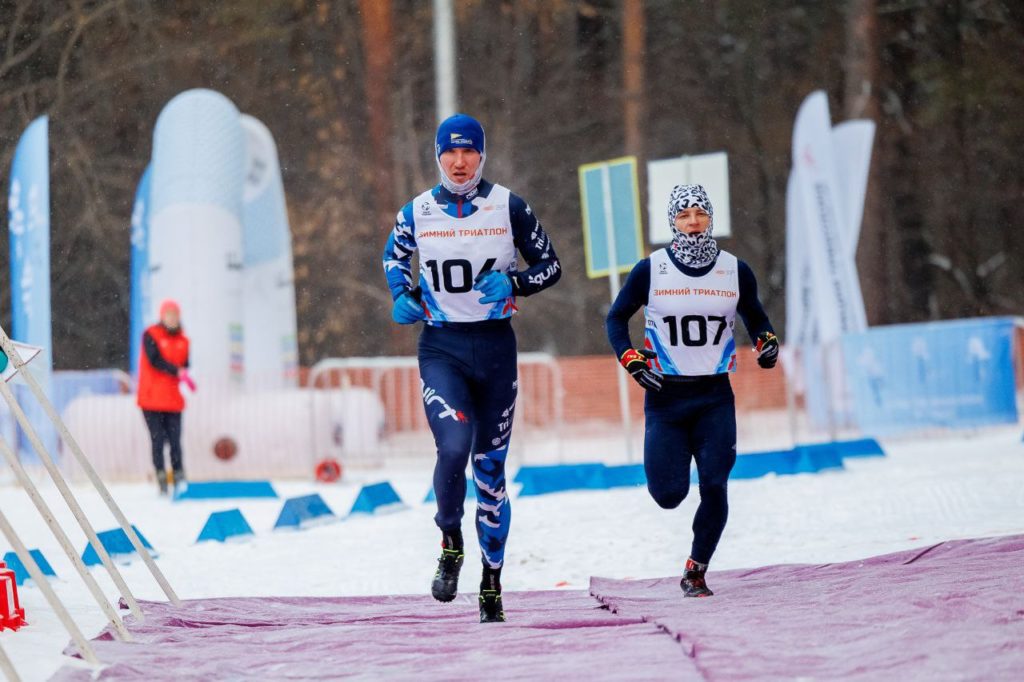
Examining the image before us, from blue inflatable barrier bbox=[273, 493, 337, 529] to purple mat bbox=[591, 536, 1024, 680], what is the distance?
381cm

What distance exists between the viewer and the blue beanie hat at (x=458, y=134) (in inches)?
223

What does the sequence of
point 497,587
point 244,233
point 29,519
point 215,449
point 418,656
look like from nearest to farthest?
1. point 418,656
2. point 497,587
3. point 29,519
4. point 215,449
5. point 244,233

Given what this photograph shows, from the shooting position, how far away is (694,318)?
21.0ft

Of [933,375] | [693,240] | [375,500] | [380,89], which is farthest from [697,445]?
[380,89]

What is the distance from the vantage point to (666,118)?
31812mm

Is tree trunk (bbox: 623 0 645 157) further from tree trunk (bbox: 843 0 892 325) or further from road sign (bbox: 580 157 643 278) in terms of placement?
road sign (bbox: 580 157 643 278)

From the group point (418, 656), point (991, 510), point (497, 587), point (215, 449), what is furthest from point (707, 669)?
point (215, 449)

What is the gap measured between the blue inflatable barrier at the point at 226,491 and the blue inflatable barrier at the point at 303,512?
2.21 metres

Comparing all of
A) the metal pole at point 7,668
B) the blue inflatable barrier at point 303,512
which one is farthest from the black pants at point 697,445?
the blue inflatable barrier at point 303,512

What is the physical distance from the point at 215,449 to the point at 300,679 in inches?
439

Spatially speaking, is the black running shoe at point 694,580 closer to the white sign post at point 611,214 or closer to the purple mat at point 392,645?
the purple mat at point 392,645

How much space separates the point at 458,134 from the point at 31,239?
36.1ft

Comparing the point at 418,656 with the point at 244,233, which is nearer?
the point at 418,656

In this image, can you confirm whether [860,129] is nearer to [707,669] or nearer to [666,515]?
[666,515]
